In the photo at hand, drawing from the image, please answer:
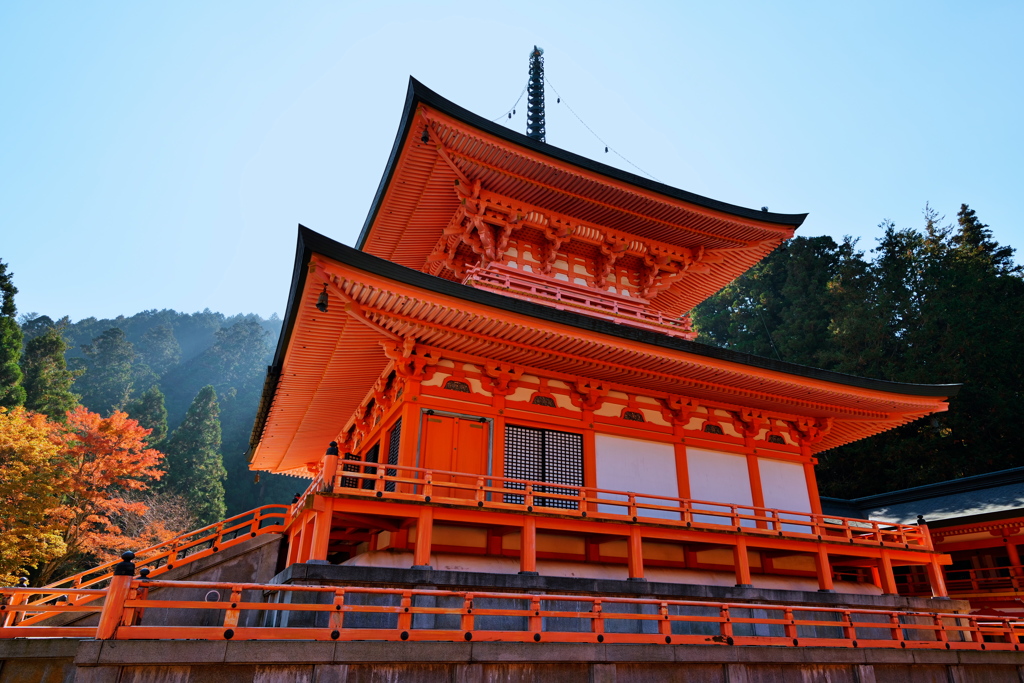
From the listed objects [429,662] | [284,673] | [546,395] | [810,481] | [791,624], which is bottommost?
[284,673]

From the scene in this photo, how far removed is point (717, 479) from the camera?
52.0 feet

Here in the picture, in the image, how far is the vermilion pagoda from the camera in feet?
38.9

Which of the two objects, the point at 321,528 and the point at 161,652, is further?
the point at 321,528

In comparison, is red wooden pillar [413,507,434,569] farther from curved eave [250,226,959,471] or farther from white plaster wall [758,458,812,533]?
white plaster wall [758,458,812,533]

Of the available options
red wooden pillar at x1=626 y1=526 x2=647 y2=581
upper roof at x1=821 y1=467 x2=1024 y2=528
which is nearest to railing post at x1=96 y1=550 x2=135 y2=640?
red wooden pillar at x1=626 y1=526 x2=647 y2=581

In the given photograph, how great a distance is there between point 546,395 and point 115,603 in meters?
9.22

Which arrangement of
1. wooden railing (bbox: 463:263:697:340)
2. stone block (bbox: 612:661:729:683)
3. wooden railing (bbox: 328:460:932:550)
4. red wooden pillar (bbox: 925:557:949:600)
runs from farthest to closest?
wooden railing (bbox: 463:263:697:340) → red wooden pillar (bbox: 925:557:949:600) → wooden railing (bbox: 328:460:932:550) → stone block (bbox: 612:661:729:683)

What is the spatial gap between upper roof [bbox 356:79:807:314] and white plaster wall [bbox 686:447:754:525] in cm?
621

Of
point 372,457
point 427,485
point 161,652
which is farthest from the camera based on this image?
point 372,457

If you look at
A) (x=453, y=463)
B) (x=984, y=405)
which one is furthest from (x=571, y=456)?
(x=984, y=405)

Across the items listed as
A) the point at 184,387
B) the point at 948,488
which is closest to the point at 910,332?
the point at 948,488

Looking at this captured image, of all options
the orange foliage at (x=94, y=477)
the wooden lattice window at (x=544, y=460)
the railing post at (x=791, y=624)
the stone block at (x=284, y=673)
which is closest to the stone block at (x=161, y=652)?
the stone block at (x=284, y=673)

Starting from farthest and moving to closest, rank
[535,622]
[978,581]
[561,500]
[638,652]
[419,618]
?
[978,581], [561,500], [419,618], [638,652], [535,622]

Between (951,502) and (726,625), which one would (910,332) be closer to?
(951,502)
